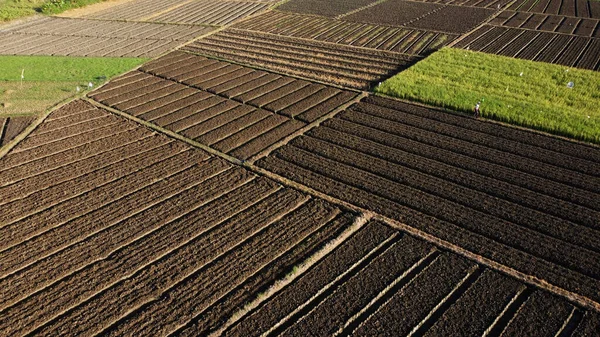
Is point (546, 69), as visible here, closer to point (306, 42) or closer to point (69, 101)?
point (306, 42)

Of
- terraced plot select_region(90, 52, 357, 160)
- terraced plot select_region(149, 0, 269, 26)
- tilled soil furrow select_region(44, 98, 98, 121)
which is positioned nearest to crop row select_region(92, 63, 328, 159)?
terraced plot select_region(90, 52, 357, 160)

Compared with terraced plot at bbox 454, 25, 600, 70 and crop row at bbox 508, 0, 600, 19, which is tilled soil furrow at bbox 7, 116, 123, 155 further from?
crop row at bbox 508, 0, 600, 19

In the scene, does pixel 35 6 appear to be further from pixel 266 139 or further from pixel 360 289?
pixel 360 289

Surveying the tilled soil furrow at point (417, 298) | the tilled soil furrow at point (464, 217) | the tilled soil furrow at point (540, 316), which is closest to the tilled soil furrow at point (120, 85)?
the tilled soil furrow at point (464, 217)

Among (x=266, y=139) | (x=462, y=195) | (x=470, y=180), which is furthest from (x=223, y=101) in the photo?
(x=462, y=195)

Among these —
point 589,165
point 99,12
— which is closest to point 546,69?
point 589,165
